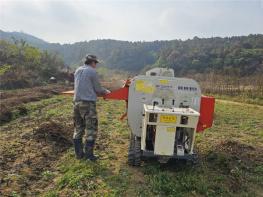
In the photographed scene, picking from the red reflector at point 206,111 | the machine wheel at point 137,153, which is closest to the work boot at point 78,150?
the machine wheel at point 137,153

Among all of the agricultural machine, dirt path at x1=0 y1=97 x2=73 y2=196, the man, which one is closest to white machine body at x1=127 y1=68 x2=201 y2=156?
the agricultural machine

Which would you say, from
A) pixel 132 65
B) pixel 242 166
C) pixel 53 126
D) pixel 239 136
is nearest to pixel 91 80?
pixel 53 126

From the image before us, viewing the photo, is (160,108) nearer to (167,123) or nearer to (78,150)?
(167,123)

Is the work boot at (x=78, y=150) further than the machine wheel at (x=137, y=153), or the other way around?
the work boot at (x=78, y=150)

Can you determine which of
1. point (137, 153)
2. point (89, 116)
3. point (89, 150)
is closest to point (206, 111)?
point (137, 153)

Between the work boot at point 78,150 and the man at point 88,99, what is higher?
the man at point 88,99

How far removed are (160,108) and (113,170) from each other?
1440 millimetres

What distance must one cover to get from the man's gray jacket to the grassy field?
4.13ft

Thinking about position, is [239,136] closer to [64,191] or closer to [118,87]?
[118,87]

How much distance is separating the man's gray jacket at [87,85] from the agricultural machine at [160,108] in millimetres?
349

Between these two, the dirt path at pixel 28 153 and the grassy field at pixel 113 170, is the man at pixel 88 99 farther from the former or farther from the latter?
the dirt path at pixel 28 153

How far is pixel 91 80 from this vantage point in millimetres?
6801

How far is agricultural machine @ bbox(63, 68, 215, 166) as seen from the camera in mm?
6195

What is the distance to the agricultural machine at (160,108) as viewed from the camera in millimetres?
6195
